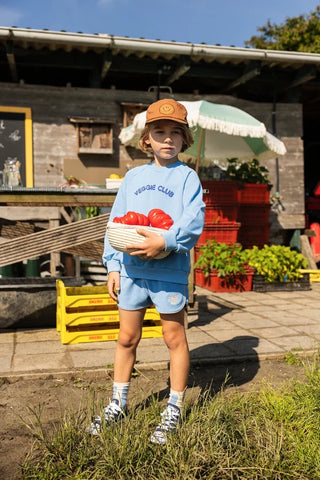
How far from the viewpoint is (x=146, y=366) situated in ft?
12.3

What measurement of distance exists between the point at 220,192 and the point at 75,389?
5.59 meters

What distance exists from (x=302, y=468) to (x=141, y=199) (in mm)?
1476

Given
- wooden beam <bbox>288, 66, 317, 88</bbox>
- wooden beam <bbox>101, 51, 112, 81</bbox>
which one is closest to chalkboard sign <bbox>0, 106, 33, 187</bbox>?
wooden beam <bbox>101, 51, 112, 81</bbox>

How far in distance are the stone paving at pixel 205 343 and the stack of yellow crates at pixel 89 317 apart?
88mm

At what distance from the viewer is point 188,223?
2467 millimetres

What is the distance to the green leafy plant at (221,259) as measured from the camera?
7619 millimetres

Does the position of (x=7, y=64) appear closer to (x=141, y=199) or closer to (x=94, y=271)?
(x=94, y=271)

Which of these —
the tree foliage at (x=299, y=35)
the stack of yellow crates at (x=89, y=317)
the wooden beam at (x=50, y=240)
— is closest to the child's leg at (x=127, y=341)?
the stack of yellow crates at (x=89, y=317)

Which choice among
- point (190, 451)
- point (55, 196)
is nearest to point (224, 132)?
point (55, 196)

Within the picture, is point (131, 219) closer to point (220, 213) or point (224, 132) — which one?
point (224, 132)

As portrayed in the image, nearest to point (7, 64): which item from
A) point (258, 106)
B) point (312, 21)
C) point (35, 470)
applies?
point (258, 106)

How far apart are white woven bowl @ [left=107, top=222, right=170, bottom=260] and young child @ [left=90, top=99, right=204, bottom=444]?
0.09 metres

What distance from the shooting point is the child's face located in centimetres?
263

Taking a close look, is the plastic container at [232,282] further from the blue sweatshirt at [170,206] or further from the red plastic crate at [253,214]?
the blue sweatshirt at [170,206]
